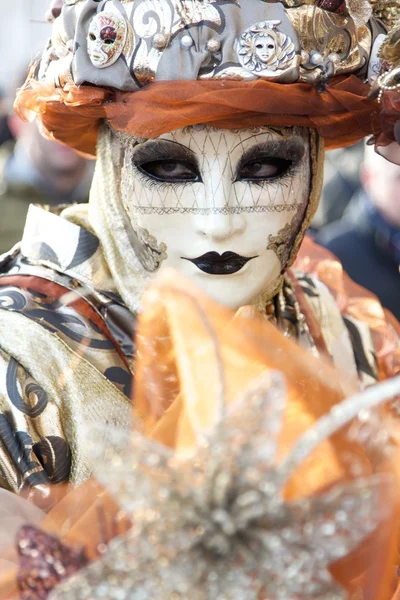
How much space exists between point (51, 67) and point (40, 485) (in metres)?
0.72

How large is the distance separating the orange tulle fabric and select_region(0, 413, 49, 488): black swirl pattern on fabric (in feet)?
2.80

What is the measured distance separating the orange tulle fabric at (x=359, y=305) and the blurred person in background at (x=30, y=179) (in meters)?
1.21

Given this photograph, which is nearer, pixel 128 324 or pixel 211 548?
pixel 211 548

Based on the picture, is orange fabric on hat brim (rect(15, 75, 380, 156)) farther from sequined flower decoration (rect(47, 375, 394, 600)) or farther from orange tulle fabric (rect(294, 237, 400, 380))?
sequined flower decoration (rect(47, 375, 394, 600))

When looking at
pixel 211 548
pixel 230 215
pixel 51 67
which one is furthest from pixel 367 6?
pixel 211 548

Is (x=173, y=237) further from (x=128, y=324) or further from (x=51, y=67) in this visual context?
(x=51, y=67)

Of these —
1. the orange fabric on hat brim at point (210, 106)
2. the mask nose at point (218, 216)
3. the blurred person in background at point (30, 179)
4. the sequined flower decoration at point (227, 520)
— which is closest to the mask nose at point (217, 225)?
the mask nose at point (218, 216)

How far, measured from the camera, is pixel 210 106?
1372 mm

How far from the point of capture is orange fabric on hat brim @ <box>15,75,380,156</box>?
1.37 metres

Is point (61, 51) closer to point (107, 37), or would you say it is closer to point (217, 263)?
point (107, 37)

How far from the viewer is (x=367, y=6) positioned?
146 centimetres

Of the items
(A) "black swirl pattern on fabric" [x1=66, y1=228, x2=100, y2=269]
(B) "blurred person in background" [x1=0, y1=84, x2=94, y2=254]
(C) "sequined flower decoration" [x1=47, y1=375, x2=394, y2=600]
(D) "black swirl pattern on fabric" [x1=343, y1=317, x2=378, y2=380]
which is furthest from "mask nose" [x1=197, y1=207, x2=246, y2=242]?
(B) "blurred person in background" [x1=0, y1=84, x2=94, y2=254]

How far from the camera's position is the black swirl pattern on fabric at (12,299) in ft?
4.73

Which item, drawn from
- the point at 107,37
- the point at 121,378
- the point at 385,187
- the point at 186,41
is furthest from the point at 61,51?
the point at 385,187
